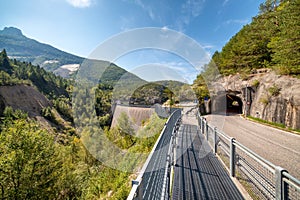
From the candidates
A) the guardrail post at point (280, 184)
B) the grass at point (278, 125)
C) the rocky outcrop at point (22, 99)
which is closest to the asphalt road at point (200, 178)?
the guardrail post at point (280, 184)

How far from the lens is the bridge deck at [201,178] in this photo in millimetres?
3014

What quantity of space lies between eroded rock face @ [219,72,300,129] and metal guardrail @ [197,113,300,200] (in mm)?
7722

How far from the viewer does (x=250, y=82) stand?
1569cm

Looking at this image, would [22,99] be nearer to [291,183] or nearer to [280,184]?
[280,184]

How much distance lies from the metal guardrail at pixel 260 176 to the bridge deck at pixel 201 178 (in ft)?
0.91

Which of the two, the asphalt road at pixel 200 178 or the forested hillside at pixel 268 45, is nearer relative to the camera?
the asphalt road at pixel 200 178

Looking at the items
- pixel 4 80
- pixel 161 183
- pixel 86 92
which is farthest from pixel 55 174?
pixel 4 80

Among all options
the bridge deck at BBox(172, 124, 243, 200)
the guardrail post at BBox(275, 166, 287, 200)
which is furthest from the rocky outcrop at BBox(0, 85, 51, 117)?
the guardrail post at BBox(275, 166, 287, 200)

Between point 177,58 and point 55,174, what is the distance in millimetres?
12891

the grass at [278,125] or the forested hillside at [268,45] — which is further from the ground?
the forested hillside at [268,45]

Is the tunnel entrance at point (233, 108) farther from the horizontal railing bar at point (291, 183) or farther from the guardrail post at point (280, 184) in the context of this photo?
the horizontal railing bar at point (291, 183)

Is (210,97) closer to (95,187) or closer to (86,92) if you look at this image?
(95,187)

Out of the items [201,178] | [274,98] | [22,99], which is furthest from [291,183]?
[22,99]

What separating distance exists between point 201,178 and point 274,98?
11.1 m
